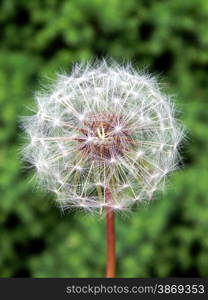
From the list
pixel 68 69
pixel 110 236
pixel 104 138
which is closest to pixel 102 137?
pixel 104 138

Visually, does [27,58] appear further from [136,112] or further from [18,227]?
[136,112]

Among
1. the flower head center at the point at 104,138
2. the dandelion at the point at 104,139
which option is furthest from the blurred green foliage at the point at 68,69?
the flower head center at the point at 104,138

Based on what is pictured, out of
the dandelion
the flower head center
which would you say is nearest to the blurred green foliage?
the dandelion

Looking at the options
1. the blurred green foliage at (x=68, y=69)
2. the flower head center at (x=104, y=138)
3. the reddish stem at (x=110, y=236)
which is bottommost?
the reddish stem at (x=110, y=236)

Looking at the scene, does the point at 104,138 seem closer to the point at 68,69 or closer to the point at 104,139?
the point at 104,139

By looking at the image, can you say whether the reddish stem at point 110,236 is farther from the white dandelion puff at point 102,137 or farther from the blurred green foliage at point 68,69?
the blurred green foliage at point 68,69

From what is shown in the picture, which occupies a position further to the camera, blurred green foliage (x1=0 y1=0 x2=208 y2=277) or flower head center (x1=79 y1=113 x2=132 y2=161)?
blurred green foliage (x1=0 y1=0 x2=208 y2=277)

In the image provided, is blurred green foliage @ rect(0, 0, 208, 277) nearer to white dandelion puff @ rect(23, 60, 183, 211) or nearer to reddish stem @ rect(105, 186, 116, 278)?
white dandelion puff @ rect(23, 60, 183, 211)
